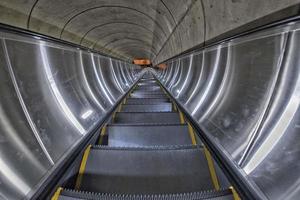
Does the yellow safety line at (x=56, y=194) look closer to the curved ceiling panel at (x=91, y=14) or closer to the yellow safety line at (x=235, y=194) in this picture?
the yellow safety line at (x=235, y=194)

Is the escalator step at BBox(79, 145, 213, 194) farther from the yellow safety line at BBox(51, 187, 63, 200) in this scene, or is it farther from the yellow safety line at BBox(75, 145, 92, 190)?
the yellow safety line at BBox(51, 187, 63, 200)

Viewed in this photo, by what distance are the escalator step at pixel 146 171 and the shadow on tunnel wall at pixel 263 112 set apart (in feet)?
0.95

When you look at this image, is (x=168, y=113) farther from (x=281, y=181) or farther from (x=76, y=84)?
(x=281, y=181)

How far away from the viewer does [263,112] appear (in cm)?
163

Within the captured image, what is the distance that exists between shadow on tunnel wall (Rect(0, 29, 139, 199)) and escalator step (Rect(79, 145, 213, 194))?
12.5 inches

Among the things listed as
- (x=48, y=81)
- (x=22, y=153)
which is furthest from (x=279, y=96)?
(x=48, y=81)

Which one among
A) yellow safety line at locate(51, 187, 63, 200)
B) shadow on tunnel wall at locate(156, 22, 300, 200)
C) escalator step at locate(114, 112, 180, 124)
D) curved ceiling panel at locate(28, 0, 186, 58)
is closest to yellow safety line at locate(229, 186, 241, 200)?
shadow on tunnel wall at locate(156, 22, 300, 200)

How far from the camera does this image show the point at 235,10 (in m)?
2.34

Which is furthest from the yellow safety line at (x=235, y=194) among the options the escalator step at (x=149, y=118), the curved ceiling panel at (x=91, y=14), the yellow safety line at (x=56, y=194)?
the curved ceiling panel at (x=91, y=14)

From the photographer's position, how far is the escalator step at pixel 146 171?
1726 mm

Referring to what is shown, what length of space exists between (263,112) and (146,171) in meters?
1.01

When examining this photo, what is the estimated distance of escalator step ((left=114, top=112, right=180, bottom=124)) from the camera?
129 inches

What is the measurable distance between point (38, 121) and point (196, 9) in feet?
9.26

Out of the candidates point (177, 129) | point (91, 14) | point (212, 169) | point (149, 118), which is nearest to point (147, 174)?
point (212, 169)
